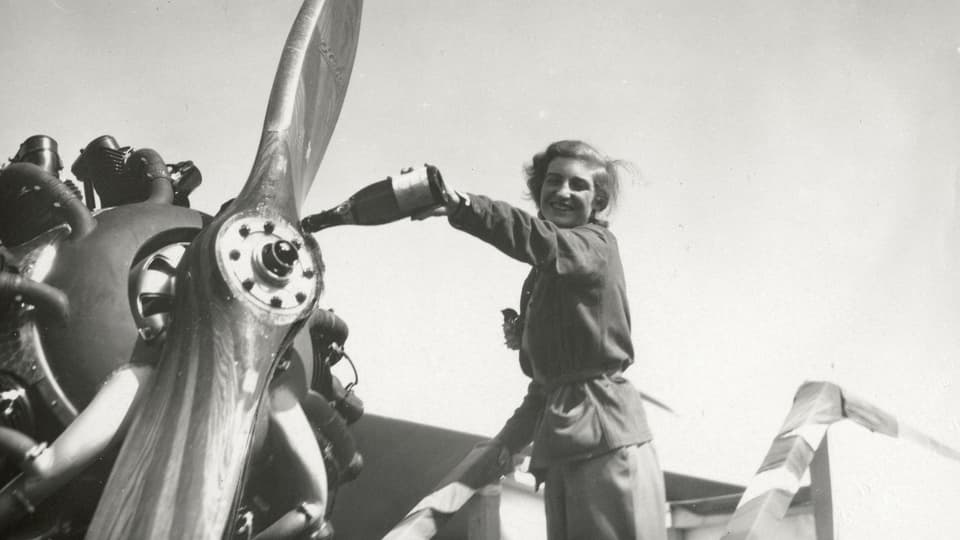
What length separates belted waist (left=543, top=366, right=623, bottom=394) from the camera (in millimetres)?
3211

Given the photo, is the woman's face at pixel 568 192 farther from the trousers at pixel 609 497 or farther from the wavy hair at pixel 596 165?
the trousers at pixel 609 497

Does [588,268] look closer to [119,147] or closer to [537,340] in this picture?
[537,340]

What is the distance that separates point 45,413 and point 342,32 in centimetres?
167

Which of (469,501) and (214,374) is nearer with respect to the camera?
(214,374)

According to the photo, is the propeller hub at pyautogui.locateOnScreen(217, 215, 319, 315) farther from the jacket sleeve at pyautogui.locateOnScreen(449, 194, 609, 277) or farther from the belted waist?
the belted waist

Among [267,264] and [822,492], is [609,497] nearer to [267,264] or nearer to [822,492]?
[822,492]

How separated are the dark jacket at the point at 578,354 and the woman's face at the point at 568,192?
0.52 feet

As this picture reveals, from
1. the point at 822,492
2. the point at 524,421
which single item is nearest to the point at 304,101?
the point at 524,421

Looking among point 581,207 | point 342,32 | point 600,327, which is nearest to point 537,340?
point 600,327

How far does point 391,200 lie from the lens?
7.89 ft

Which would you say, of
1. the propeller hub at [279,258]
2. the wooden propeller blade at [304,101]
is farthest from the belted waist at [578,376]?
the propeller hub at [279,258]

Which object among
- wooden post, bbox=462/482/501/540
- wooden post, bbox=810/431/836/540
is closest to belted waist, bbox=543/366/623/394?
wooden post, bbox=462/482/501/540

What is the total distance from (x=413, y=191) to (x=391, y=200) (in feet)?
0.22

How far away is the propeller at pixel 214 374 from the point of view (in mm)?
2012
